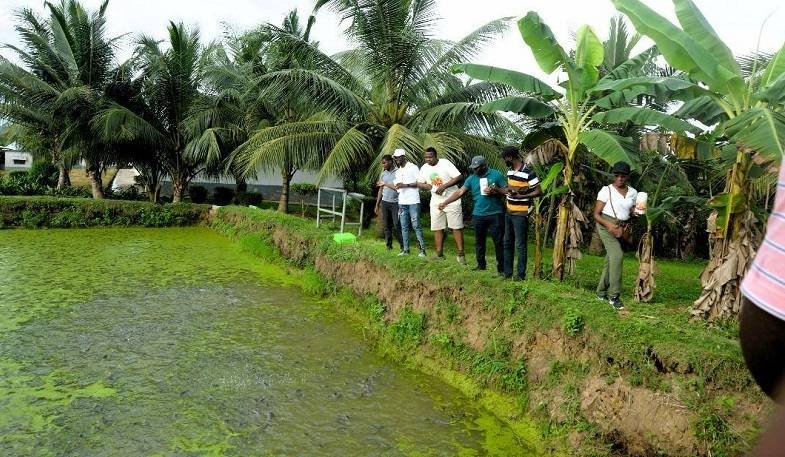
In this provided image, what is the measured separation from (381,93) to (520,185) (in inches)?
249

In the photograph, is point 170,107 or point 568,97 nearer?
point 568,97

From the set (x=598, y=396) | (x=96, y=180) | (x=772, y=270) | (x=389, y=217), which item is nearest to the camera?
(x=772, y=270)

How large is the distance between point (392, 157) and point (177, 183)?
42.0 feet

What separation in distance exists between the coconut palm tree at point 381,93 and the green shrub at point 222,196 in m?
11.3

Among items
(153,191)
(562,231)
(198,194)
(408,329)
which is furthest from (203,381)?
(198,194)

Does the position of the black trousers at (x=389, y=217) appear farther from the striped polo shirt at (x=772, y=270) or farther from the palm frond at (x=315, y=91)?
the striped polo shirt at (x=772, y=270)

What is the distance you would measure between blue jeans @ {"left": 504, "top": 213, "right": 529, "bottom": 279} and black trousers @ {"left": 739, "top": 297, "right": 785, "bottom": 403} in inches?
218

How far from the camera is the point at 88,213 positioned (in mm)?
16250

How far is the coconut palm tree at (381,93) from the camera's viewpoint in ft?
36.2

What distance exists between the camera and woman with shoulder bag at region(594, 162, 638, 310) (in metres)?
5.95

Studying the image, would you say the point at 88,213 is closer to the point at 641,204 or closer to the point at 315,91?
the point at 315,91

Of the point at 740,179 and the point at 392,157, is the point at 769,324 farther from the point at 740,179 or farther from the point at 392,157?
the point at 392,157

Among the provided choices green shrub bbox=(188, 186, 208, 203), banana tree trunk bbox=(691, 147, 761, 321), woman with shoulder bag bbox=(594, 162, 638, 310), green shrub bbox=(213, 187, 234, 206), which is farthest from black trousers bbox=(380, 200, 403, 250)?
green shrub bbox=(188, 186, 208, 203)

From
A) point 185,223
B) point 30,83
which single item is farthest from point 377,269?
point 30,83
